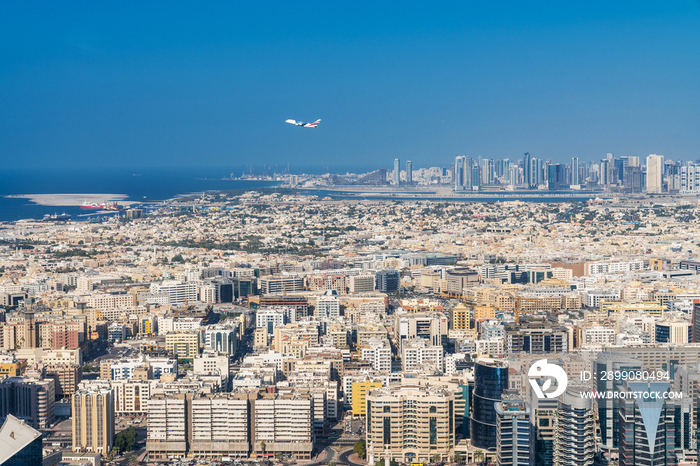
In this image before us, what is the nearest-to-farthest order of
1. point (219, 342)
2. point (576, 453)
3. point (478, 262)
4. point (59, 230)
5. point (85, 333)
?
point (576, 453)
point (219, 342)
point (85, 333)
point (478, 262)
point (59, 230)

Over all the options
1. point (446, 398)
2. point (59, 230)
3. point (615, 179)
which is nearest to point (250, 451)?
point (446, 398)

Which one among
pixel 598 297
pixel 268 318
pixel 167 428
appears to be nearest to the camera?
pixel 167 428

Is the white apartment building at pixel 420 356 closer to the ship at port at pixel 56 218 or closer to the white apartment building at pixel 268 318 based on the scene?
the white apartment building at pixel 268 318

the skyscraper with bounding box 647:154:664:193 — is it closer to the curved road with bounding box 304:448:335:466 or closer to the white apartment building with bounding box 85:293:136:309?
the white apartment building with bounding box 85:293:136:309

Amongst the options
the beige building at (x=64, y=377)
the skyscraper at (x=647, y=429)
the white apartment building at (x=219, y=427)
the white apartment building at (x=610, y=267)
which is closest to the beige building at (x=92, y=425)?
the white apartment building at (x=219, y=427)

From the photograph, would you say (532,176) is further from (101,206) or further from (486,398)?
(486,398)

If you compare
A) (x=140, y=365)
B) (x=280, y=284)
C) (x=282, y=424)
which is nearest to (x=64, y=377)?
(x=140, y=365)

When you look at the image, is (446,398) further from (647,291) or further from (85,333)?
(647,291)
